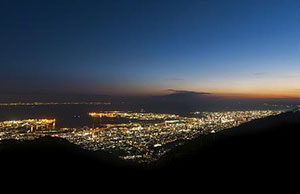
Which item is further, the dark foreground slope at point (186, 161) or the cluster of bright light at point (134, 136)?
the cluster of bright light at point (134, 136)

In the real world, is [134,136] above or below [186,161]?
below

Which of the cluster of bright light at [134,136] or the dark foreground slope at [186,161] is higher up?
the dark foreground slope at [186,161]

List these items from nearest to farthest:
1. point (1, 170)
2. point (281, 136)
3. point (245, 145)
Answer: point (1, 170) → point (245, 145) → point (281, 136)

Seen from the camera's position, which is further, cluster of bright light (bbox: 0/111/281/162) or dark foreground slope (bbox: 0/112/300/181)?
cluster of bright light (bbox: 0/111/281/162)

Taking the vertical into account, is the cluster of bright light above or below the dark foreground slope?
below

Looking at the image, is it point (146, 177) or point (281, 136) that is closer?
point (146, 177)

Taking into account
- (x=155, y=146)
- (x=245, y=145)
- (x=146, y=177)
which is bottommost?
(x=155, y=146)

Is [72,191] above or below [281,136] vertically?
below

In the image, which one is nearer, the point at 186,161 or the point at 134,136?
the point at 186,161

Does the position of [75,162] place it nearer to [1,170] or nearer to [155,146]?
[1,170]

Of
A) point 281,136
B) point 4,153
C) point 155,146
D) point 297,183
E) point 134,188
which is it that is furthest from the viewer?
point 155,146

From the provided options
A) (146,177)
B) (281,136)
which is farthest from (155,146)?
(146,177)
